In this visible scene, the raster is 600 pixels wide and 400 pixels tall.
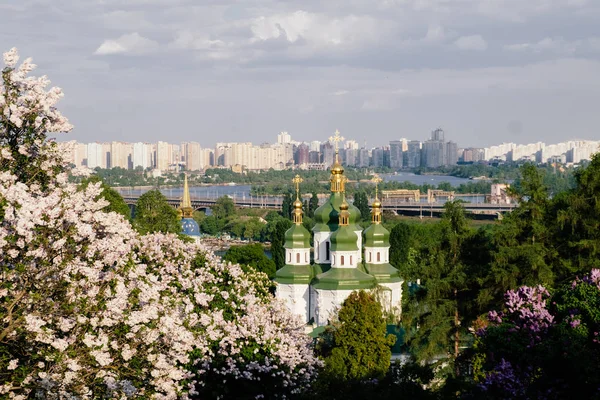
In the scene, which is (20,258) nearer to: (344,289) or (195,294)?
(195,294)

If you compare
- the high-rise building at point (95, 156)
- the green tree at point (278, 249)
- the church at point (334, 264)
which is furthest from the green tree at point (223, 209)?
the high-rise building at point (95, 156)

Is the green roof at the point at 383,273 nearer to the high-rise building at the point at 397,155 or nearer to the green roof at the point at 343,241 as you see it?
the green roof at the point at 343,241

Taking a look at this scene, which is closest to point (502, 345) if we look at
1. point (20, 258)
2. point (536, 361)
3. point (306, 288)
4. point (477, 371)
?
point (536, 361)

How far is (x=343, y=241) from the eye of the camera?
1772 centimetres

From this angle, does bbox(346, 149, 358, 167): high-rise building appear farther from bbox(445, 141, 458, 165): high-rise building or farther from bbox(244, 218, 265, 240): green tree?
bbox(244, 218, 265, 240): green tree

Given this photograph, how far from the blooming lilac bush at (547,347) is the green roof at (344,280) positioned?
920 cm

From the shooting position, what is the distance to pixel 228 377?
338 inches

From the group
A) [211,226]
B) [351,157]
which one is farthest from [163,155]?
[211,226]

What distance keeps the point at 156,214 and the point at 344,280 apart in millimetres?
7232

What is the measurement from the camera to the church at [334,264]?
1747 centimetres

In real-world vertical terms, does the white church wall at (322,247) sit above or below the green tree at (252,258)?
above

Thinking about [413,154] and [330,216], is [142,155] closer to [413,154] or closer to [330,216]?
[413,154]

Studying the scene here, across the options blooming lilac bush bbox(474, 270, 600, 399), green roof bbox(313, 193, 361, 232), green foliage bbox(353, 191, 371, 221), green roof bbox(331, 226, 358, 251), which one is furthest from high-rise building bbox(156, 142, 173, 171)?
blooming lilac bush bbox(474, 270, 600, 399)

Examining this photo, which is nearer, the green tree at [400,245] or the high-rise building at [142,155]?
the green tree at [400,245]
